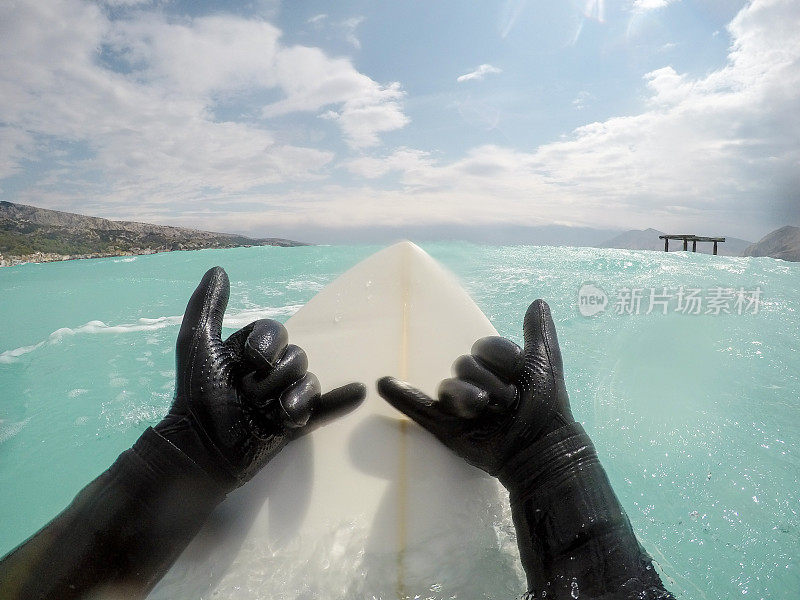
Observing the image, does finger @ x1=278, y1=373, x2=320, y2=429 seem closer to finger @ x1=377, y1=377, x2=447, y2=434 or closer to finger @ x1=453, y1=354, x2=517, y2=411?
finger @ x1=377, y1=377, x2=447, y2=434

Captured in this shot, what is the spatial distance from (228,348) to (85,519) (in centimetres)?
60

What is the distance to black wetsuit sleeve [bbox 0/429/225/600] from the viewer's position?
3.83 feet

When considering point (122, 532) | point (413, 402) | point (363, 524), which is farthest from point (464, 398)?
point (122, 532)

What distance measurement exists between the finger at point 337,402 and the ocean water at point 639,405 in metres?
1.30

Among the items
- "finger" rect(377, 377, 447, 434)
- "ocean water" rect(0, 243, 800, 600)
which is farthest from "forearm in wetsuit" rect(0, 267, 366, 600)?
"ocean water" rect(0, 243, 800, 600)

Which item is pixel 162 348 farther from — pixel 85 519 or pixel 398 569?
pixel 398 569

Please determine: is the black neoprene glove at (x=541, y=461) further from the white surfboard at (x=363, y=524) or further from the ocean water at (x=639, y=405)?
the ocean water at (x=639, y=405)

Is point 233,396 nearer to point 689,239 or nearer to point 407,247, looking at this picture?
point 407,247

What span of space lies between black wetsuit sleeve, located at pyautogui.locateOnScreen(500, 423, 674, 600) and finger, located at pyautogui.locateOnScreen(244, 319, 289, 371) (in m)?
0.83

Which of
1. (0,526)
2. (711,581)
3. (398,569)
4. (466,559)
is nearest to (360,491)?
(398,569)

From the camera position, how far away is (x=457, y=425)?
1.42 m

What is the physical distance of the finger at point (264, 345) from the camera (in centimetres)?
135

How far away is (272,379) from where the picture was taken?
4.46ft

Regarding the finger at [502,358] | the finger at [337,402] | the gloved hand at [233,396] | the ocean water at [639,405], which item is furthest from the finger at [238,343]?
the ocean water at [639,405]
